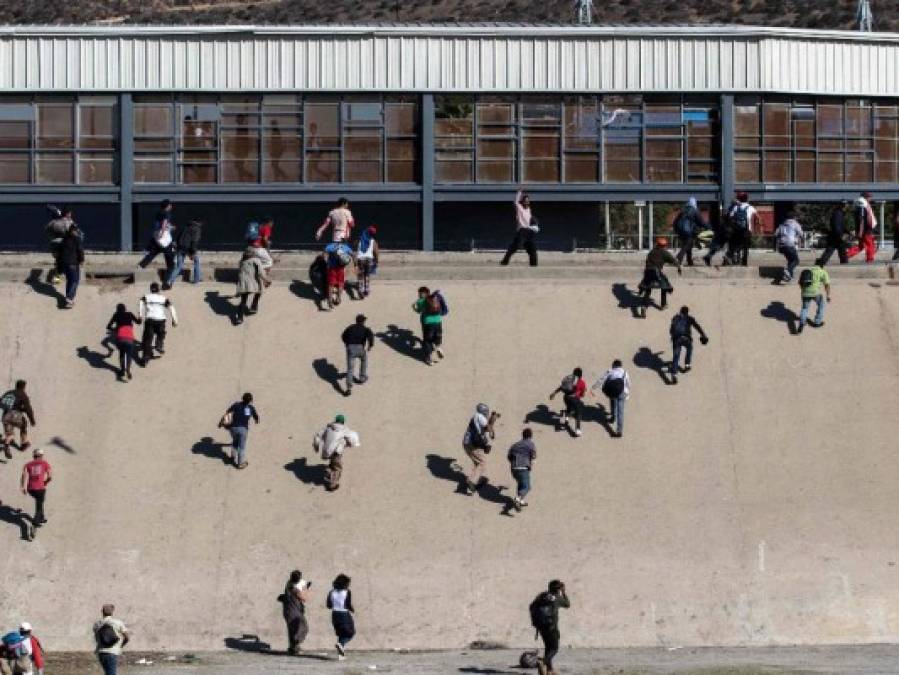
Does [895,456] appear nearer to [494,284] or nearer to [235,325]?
[494,284]

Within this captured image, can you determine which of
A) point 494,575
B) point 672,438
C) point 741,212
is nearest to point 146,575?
point 494,575

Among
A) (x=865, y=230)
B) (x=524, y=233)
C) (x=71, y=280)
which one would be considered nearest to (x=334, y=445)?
(x=71, y=280)

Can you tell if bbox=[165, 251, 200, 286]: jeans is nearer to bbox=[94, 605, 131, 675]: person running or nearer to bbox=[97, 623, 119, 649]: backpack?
bbox=[94, 605, 131, 675]: person running

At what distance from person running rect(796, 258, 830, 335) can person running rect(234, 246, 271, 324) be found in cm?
798

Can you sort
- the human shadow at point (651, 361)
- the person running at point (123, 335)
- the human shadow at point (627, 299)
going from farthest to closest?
the human shadow at point (627, 299)
the human shadow at point (651, 361)
the person running at point (123, 335)

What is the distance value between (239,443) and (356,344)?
104 inches

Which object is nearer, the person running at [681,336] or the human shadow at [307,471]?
the human shadow at [307,471]

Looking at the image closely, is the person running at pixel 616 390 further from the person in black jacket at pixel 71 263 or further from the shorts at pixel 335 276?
the person in black jacket at pixel 71 263

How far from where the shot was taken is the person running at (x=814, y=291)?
36.1m

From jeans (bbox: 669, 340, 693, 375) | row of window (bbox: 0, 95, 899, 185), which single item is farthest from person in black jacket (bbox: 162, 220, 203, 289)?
row of window (bbox: 0, 95, 899, 185)

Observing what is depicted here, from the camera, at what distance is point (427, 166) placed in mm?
47719

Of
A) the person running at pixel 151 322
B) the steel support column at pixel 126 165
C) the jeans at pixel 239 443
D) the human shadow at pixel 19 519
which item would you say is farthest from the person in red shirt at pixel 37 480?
the steel support column at pixel 126 165

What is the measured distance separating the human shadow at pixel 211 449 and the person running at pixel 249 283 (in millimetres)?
3288

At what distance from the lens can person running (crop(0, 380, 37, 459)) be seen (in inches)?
1293
